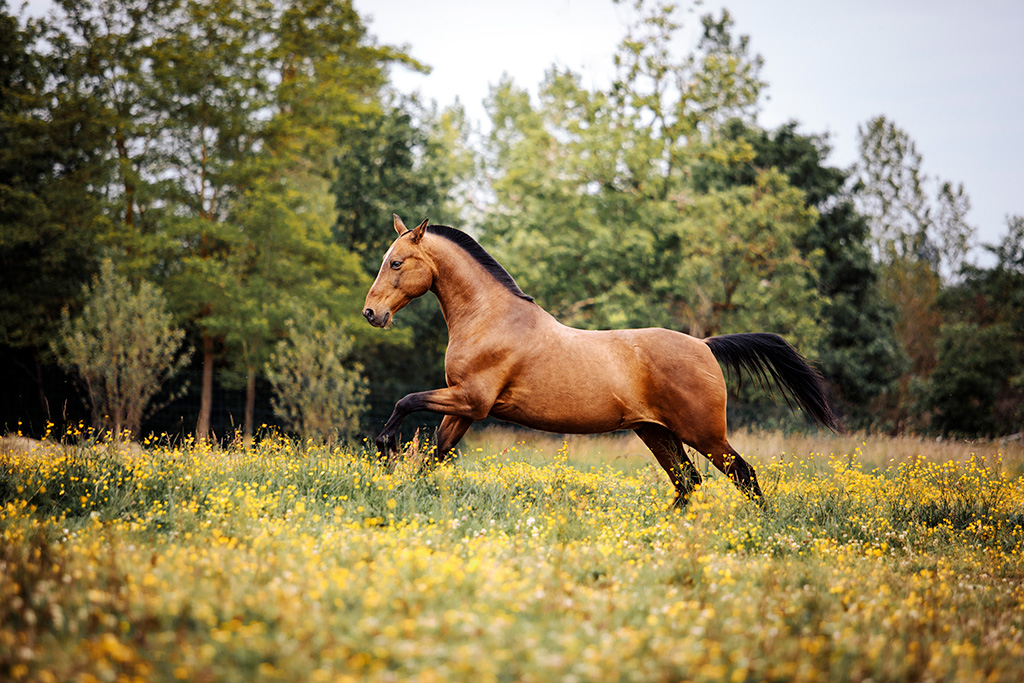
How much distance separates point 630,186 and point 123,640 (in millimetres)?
22257

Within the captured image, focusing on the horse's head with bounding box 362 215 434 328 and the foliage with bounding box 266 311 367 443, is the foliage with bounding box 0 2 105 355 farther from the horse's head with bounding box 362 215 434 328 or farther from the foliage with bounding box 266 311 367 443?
the horse's head with bounding box 362 215 434 328

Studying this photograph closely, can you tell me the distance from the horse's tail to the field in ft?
2.92

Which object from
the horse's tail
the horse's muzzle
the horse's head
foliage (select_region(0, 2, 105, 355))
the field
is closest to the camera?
the field

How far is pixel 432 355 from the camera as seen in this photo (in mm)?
25375

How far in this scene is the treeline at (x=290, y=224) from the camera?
18.4 metres

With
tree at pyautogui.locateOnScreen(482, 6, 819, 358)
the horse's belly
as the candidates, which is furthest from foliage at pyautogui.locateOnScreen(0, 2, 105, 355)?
the horse's belly

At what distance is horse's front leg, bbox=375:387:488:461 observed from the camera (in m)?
6.30

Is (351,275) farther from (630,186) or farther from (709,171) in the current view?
(709,171)

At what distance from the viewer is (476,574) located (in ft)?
13.0

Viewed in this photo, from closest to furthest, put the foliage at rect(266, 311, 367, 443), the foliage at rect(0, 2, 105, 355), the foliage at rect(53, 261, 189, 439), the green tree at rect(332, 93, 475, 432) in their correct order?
the foliage at rect(53, 261, 189, 439) → the foliage at rect(266, 311, 367, 443) → the foliage at rect(0, 2, 105, 355) → the green tree at rect(332, 93, 475, 432)

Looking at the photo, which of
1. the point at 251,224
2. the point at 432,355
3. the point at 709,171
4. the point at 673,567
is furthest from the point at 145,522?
the point at 709,171

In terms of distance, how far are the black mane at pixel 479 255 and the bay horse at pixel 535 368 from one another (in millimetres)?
12

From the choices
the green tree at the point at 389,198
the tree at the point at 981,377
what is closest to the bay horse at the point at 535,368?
the green tree at the point at 389,198

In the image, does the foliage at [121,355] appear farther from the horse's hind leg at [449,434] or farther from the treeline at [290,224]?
the horse's hind leg at [449,434]
